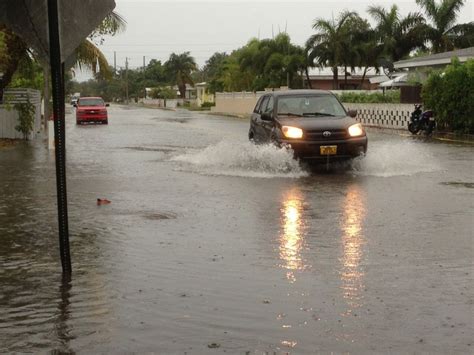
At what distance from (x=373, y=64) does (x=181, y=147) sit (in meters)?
37.2

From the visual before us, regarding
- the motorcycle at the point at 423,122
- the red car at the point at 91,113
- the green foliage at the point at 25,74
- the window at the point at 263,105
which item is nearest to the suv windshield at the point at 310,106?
the window at the point at 263,105

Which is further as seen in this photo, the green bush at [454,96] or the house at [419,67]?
the house at [419,67]

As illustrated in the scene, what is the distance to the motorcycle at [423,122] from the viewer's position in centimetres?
2827

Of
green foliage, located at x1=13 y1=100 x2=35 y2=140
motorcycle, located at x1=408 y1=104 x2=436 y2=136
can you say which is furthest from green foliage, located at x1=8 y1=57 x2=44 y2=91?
motorcycle, located at x1=408 y1=104 x2=436 y2=136

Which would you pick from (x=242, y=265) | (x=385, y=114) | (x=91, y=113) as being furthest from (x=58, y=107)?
(x=91, y=113)

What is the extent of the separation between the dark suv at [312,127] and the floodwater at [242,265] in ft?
2.41

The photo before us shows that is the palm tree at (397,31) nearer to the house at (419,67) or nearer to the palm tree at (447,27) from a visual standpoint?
the palm tree at (447,27)

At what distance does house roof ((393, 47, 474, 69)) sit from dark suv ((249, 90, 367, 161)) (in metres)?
19.9

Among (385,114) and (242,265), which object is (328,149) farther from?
(385,114)

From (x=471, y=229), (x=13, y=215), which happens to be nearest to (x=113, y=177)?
(x=13, y=215)

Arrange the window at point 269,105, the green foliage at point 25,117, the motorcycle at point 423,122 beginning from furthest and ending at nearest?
the motorcycle at point 423,122, the green foliage at point 25,117, the window at point 269,105

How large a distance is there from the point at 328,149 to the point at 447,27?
4184cm

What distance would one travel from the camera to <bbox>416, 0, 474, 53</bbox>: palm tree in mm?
51906

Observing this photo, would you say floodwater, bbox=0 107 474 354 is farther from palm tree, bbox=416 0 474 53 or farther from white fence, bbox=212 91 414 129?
palm tree, bbox=416 0 474 53
